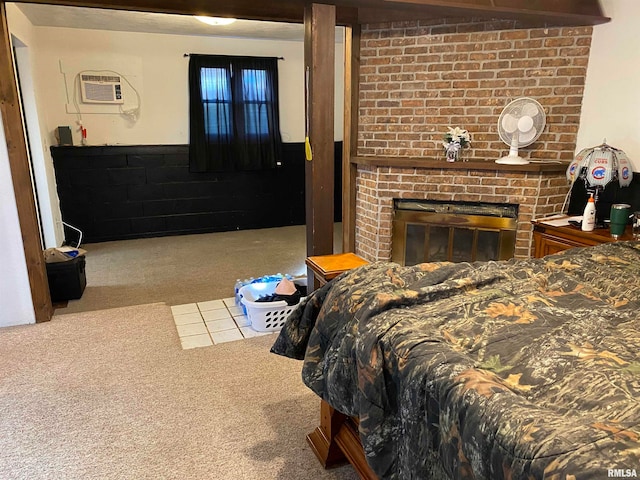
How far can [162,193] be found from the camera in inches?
213

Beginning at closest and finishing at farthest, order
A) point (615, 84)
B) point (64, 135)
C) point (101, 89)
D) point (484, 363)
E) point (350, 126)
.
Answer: point (484, 363) < point (615, 84) < point (350, 126) < point (64, 135) < point (101, 89)

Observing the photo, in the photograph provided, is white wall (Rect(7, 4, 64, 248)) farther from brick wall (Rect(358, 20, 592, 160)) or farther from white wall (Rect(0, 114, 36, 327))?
brick wall (Rect(358, 20, 592, 160))

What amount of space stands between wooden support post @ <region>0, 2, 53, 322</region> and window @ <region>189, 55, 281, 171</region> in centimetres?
252

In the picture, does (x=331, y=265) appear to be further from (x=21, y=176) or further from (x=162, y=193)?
(x=162, y=193)

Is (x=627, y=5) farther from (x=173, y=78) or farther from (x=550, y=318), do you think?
(x=173, y=78)

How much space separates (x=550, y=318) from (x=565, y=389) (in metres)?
0.36

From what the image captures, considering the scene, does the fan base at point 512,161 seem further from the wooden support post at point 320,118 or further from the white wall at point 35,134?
the white wall at point 35,134

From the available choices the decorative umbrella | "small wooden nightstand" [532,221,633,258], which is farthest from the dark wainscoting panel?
the decorative umbrella

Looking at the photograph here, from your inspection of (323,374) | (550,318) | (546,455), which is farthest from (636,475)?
(323,374)

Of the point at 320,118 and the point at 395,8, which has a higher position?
the point at 395,8

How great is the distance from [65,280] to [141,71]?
8.80ft

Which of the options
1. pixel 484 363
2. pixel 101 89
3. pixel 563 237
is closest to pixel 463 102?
pixel 563 237

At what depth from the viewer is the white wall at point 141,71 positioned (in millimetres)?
4762

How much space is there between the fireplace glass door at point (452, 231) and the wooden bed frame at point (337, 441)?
2.19 metres
